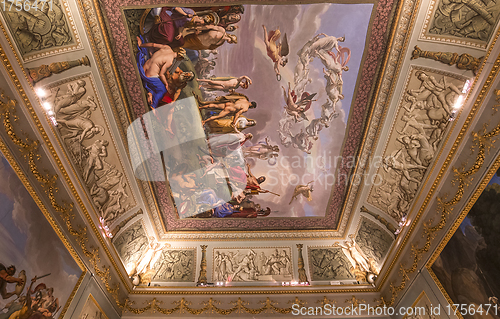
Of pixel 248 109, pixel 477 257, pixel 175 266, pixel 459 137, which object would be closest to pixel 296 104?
pixel 248 109

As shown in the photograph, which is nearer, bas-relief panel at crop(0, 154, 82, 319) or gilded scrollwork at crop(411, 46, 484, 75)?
bas-relief panel at crop(0, 154, 82, 319)

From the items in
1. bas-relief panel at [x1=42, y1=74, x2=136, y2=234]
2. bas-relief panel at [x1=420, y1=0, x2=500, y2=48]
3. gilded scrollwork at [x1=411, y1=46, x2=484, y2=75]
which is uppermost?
bas-relief panel at [x1=420, y1=0, x2=500, y2=48]

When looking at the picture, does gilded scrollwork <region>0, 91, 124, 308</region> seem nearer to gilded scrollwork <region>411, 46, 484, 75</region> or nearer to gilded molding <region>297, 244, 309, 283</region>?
gilded molding <region>297, 244, 309, 283</region>

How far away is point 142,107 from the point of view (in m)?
9.42

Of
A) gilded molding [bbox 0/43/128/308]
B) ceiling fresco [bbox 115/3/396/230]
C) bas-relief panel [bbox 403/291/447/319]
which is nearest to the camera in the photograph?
gilded molding [bbox 0/43/128/308]

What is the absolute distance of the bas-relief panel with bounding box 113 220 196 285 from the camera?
38.4 ft

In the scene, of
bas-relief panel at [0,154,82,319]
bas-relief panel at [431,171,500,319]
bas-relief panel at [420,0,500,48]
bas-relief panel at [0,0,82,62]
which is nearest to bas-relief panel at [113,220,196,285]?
bas-relief panel at [0,154,82,319]

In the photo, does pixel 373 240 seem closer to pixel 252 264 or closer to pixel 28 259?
pixel 252 264

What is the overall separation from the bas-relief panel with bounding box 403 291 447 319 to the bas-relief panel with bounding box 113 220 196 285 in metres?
8.24

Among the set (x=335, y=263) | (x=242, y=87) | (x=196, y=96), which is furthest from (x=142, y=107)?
(x=335, y=263)

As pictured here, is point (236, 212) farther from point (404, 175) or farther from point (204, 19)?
point (204, 19)

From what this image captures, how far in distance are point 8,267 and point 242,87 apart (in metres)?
7.49

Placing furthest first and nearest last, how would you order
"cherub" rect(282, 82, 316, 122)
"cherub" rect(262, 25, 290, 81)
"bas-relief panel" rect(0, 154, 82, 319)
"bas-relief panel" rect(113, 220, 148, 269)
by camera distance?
1. "bas-relief panel" rect(113, 220, 148, 269)
2. "cherub" rect(282, 82, 316, 122)
3. "cherub" rect(262, 25, 290, 81)
4. "bas-relief panel" rect(0, 154, 82, 319)

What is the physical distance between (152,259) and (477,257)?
37.0ft
